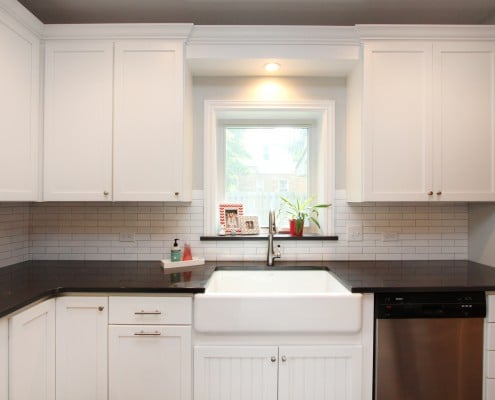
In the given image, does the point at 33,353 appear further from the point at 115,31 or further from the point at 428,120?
the point at 428,120

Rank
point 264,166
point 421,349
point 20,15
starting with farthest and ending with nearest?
point 264,166, point 20,15, point 421,349

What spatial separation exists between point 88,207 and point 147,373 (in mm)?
1272

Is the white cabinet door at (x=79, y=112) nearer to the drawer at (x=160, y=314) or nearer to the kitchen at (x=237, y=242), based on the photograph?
the kitchen at (x=237, y=242)

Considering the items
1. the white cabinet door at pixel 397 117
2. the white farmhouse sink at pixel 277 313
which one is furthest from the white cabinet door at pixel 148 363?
the white cabinet door at pixel 397 117

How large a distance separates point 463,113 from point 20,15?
8.90ft

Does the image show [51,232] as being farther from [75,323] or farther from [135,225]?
[75,323]

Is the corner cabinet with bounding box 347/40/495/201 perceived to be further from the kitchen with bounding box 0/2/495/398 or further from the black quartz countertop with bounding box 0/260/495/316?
the black quartz countertop with bounding box 0/260/495/316

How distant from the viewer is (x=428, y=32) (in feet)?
6.82

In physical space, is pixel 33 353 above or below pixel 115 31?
below

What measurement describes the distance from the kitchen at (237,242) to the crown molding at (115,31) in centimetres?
42

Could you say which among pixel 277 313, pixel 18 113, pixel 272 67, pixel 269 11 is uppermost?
pixel 269 11

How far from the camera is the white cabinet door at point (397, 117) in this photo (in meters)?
2.09

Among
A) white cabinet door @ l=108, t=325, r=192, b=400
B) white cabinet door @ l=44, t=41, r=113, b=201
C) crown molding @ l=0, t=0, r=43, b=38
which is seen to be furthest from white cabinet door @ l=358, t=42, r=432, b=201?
crown molding @ l=0, t=0, r=43, b=38

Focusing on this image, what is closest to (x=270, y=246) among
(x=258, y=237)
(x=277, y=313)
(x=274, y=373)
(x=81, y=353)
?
(x=258, y=237)
